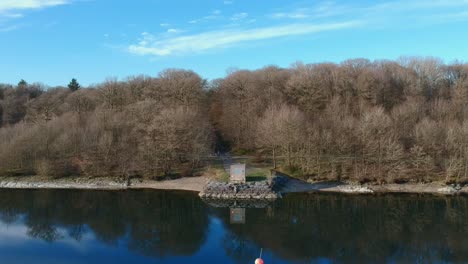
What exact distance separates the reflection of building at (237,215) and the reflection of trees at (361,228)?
16.5 inches

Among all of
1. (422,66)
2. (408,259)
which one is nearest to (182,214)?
(408,259)

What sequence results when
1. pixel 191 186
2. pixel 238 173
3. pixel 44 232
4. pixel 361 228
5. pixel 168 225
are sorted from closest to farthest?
pixel 44 232 → pixel 361 228 → pixel 168 225 → pixel 238 173 → pixel 191 186

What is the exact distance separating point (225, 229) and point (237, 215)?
9.14 ft

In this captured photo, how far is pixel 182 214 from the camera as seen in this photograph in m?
28.6

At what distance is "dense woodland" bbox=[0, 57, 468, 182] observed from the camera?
3747 cm

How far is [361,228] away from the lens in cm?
2483

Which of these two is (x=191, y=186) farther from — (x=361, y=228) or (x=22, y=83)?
(x=22, y=83)

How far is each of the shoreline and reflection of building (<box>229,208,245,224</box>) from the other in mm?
6714

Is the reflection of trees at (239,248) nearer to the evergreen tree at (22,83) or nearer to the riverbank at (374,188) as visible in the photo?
the riverbank at (374,188)

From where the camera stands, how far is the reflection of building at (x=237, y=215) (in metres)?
26.1

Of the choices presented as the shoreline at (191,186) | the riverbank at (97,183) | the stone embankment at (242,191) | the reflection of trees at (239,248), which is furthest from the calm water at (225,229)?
the riverbank at (97,183)

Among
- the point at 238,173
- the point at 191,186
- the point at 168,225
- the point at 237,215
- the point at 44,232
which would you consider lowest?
the point at 168,225

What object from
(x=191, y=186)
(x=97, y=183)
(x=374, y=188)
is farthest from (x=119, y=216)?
(x=374, y=188)

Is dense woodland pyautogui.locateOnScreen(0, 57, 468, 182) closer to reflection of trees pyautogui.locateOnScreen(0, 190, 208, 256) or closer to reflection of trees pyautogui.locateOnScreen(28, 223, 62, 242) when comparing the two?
reflection of trees pyautogui.locateOnScreen(0, 190, 208, 256)
